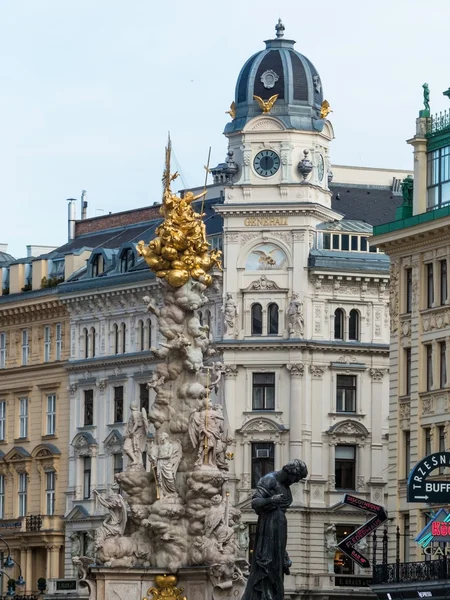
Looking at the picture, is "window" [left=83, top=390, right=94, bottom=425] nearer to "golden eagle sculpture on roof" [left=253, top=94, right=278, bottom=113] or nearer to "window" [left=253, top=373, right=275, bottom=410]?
"window" [left=253, top=373, right=275, bottom=410]

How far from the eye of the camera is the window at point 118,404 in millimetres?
114625

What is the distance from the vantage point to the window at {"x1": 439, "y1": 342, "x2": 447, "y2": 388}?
84.9 metres

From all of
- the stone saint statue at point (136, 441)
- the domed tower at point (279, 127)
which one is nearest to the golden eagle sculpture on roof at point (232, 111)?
the domed tower at point (279, 127)

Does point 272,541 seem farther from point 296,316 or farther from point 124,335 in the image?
point 124,335

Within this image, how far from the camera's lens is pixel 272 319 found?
107 m

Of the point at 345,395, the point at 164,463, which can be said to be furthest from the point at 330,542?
the point at 164,463

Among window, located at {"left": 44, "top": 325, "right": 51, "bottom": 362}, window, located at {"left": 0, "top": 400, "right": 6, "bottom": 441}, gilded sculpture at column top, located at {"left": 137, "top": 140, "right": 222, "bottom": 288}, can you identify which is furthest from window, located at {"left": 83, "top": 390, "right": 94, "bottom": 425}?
gilded sculpture at column top, located at {"left": 137, "top": 140, "right": 222, "bottom": 288}

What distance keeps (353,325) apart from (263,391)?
4919 millimetres

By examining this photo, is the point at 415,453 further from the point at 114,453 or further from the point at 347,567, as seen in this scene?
the point at 114,453

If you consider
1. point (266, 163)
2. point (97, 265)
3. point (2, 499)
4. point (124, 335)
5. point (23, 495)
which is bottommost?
point (2, 499)

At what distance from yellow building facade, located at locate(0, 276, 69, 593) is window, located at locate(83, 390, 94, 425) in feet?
4.44

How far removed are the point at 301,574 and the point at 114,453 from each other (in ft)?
41.9

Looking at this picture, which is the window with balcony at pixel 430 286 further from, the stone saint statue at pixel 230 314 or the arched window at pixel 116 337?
the arched window at pixel 116 337

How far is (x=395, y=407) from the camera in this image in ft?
288
